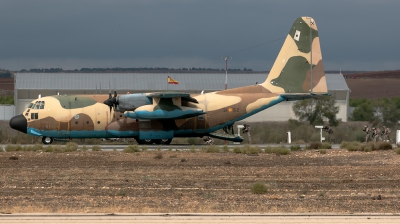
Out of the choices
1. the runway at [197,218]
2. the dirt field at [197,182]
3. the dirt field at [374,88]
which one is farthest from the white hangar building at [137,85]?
the dirt field at [374,88]

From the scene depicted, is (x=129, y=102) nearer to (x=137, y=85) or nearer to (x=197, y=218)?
(x=197, y=218)

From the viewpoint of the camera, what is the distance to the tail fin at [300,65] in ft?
139

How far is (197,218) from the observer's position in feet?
50.4

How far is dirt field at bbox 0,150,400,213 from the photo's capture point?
18.0m

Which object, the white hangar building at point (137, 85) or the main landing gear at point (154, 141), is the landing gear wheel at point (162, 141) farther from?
the white hangar building at point (137, 85)

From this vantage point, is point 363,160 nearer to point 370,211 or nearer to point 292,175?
point 292,175

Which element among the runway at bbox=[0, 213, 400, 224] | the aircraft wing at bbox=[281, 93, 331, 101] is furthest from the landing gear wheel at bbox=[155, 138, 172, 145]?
the runway at bbox=[0, 213, 400, 224]

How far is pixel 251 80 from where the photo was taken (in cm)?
7062

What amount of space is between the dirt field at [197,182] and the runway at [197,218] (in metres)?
1.09

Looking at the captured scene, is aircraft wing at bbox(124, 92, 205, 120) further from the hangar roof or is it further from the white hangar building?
the hangar roof

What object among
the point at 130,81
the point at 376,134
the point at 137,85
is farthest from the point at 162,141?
the point at 130,81

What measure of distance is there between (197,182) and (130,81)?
149ft

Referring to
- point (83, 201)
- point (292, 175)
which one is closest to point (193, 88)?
point (292, 175)

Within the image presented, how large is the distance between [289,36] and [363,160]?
13.2 meters
